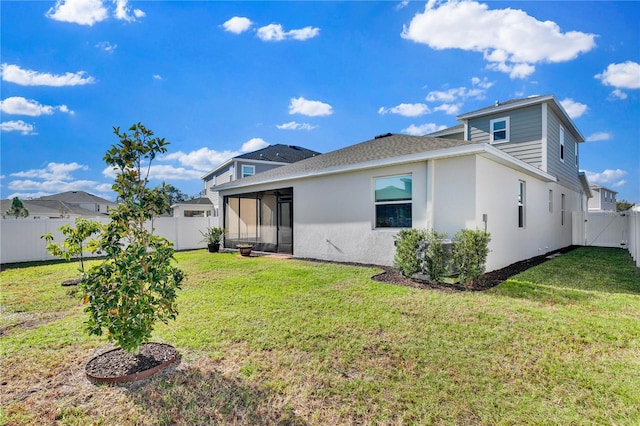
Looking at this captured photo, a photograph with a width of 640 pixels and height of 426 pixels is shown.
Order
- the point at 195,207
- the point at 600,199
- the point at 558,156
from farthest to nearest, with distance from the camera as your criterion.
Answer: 1. the point at 600,199
2. the point at 195,207
3. the point at 558,156

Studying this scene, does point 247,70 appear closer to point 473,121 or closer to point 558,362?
point 473,121

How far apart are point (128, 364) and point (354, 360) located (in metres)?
2.20

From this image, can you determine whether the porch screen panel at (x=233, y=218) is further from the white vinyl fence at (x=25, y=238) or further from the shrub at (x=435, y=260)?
the shrub at (x=435, y=260)

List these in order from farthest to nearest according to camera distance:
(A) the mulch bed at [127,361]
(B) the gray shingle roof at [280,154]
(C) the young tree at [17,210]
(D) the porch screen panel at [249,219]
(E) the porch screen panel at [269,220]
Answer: (C) the young tree at [17,210]
(B) the gray shingle roof at [280,154]
(D) the porch screen panel at [249,219]
(E) the porch screen panel at [269,220]
(A) the mulch bed at [127,361]

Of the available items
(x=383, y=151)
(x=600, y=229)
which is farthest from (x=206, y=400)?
(x=600, y=229)

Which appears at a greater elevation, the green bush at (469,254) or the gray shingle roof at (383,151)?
the gray shingle roof at (383,151)

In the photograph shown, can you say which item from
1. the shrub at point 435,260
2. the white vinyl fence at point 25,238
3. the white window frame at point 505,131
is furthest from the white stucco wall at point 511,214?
the white vinyl fence at point 25,238

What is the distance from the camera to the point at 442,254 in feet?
20.6

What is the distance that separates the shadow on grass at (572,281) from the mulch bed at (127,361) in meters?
5.44

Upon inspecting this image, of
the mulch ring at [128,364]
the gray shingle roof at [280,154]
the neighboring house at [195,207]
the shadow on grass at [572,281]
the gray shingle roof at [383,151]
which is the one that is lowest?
the mulch ring at [128,364]

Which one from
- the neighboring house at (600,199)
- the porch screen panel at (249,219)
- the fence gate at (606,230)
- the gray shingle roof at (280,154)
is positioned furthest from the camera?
the neighboring house at (600,199)

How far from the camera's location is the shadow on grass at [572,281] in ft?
17.9

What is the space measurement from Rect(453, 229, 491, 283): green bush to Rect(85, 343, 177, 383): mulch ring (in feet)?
16.8

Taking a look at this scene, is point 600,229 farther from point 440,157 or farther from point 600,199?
point 600,199
